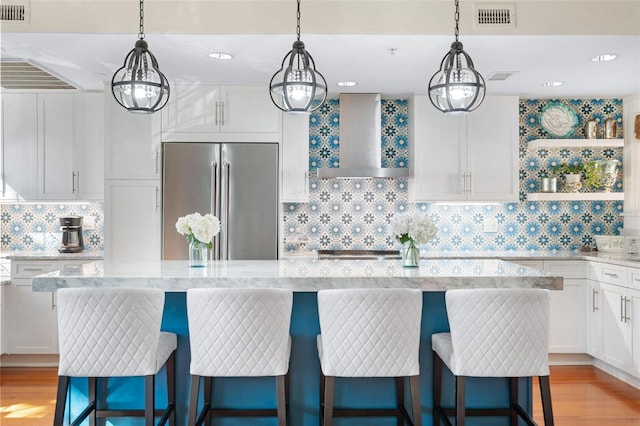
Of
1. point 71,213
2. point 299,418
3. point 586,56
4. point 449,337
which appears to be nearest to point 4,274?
point 71,213

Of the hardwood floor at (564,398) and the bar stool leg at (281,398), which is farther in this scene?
the hardwood floor at (564,398)

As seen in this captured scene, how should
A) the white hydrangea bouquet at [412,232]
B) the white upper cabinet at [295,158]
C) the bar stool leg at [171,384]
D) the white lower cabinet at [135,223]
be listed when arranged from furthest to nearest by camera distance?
1. the white upper cabinet at [295,158]
2. the white lower cabinet at [135,223]
3. the white hydrangea bouquet at [412,232]
4. the bar stool leg at [171,384]

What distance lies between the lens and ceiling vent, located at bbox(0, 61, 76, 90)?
3.90m

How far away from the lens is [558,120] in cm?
484

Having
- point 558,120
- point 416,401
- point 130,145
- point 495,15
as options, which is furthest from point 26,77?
point 558,120

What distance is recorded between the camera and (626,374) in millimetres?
3939

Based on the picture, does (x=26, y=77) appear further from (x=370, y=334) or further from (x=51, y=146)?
(x=370, y=334)

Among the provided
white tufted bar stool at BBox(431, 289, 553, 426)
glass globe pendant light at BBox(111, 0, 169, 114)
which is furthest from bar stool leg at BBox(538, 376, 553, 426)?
glass globe pendant light at BBox(111, 0, 169, 114)

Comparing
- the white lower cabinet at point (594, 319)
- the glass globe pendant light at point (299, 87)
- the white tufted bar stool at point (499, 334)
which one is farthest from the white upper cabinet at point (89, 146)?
the white lower cabinet at point (594, 319)

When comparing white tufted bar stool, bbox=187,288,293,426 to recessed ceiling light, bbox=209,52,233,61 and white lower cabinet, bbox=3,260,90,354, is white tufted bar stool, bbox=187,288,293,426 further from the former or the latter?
white lower cabinet, bbox=3,260,90,354

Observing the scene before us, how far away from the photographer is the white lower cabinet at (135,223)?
4.29 meters

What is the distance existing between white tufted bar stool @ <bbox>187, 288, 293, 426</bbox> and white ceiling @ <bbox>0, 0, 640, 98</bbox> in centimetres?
174

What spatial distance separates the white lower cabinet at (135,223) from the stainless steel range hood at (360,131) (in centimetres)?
149

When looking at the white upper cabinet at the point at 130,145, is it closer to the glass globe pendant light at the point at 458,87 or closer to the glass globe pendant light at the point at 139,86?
the glass globe pendant light at the point at 139,86
